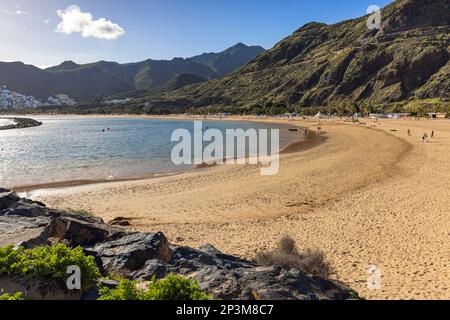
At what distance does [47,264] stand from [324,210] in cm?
1473

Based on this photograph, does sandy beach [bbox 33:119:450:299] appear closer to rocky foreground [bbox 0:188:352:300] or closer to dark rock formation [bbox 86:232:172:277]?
rocky foreground [bbox 0:188:352:300]

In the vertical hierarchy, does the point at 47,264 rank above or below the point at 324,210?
above

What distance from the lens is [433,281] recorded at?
10070 mm

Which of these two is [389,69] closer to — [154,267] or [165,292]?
[154,267]

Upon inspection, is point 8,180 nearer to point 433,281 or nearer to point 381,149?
point 433,281

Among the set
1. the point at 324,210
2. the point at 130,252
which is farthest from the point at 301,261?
the point at 324,210

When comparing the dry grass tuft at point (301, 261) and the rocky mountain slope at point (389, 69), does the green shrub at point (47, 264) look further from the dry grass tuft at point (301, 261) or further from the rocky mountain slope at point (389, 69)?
the rocky mountain slope at point (389, 69)

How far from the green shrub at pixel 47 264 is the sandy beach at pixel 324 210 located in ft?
21.9

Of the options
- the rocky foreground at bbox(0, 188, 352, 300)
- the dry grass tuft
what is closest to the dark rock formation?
the rocky foreground at bbox(0, 188, 352, 300)

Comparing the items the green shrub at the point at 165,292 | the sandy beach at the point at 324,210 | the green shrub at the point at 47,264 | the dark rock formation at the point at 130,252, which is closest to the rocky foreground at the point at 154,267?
the dark rock formation at the point at 130,252

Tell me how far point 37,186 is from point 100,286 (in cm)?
2467

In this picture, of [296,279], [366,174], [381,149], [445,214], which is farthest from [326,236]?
[381,149]

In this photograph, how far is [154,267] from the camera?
299 inches
